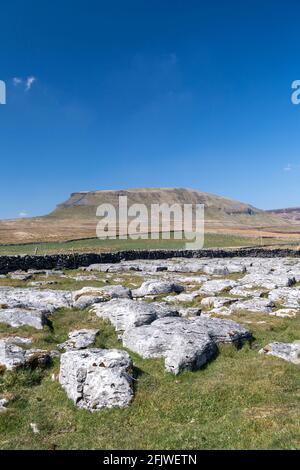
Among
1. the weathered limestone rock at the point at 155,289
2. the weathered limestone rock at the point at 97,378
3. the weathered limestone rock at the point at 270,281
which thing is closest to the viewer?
the weathered limestone rock at the point at 97,378

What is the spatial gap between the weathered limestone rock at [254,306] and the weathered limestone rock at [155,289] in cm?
795

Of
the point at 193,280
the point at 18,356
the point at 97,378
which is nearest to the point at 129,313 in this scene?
the point at 18,356

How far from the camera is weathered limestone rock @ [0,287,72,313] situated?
98.1 ft

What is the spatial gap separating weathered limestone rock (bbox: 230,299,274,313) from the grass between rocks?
34.7 feet

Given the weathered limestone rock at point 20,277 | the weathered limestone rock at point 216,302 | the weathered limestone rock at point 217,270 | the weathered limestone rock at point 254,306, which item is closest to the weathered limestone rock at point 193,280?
the weathered limestone rock at point 217,270

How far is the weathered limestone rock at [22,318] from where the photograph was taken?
25172mm

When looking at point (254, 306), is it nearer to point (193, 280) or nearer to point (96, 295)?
point (96, 295)

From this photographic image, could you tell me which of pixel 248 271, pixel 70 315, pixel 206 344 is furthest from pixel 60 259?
pixel 206 344

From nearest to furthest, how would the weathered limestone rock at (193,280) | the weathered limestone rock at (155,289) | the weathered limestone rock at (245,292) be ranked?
the weathered limestone rock at (155,289) < the weathered limestone rock at (245,292) < the weathered limestone rock at (193,280)

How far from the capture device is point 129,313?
25.8m

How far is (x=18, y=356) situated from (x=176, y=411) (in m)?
8.72

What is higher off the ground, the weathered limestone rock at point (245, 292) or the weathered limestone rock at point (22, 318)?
the weathered limestone rock at point (22, 318)

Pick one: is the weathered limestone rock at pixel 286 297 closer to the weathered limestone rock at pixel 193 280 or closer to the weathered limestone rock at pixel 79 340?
the weathered limestone rock at pixel 193 280

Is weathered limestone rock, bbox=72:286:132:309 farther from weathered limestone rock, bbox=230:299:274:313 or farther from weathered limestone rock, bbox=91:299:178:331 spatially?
weathered limestone rock, bbox=230:299:274:313
